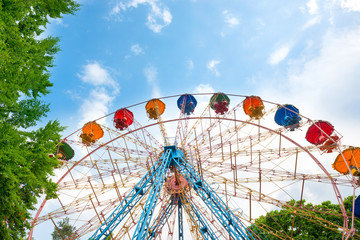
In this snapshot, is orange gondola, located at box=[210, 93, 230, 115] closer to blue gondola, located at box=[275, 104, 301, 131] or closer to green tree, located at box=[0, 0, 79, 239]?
blue gondola, located at box=[275, 104, 301, 131]

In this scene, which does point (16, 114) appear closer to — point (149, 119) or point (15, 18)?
point (15, 18)

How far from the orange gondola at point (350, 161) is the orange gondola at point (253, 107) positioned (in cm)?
441

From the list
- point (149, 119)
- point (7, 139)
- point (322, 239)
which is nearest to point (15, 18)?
point (7, 139)

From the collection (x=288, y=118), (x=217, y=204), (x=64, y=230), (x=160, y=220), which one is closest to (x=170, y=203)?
(x=160, y=220)

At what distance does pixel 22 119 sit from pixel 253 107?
11.4 meters

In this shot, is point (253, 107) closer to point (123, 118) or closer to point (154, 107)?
point (154, 107)

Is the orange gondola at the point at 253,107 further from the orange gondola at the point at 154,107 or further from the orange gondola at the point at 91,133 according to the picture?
the orange gondola at the point at 91,133

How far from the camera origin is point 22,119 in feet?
18.8

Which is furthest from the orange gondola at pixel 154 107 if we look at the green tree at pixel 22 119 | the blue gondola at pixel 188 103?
the green tree at pixel 22 119

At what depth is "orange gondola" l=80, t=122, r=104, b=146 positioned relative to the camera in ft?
43.9

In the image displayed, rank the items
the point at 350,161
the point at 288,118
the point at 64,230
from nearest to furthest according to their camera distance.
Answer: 1. the point at 350,161
2. the point at 288,118
3. the point at 64,230

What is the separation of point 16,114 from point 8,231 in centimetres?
276

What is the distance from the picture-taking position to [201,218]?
→ 36.1 feet

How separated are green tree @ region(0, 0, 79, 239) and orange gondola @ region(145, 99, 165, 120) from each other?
835cm
